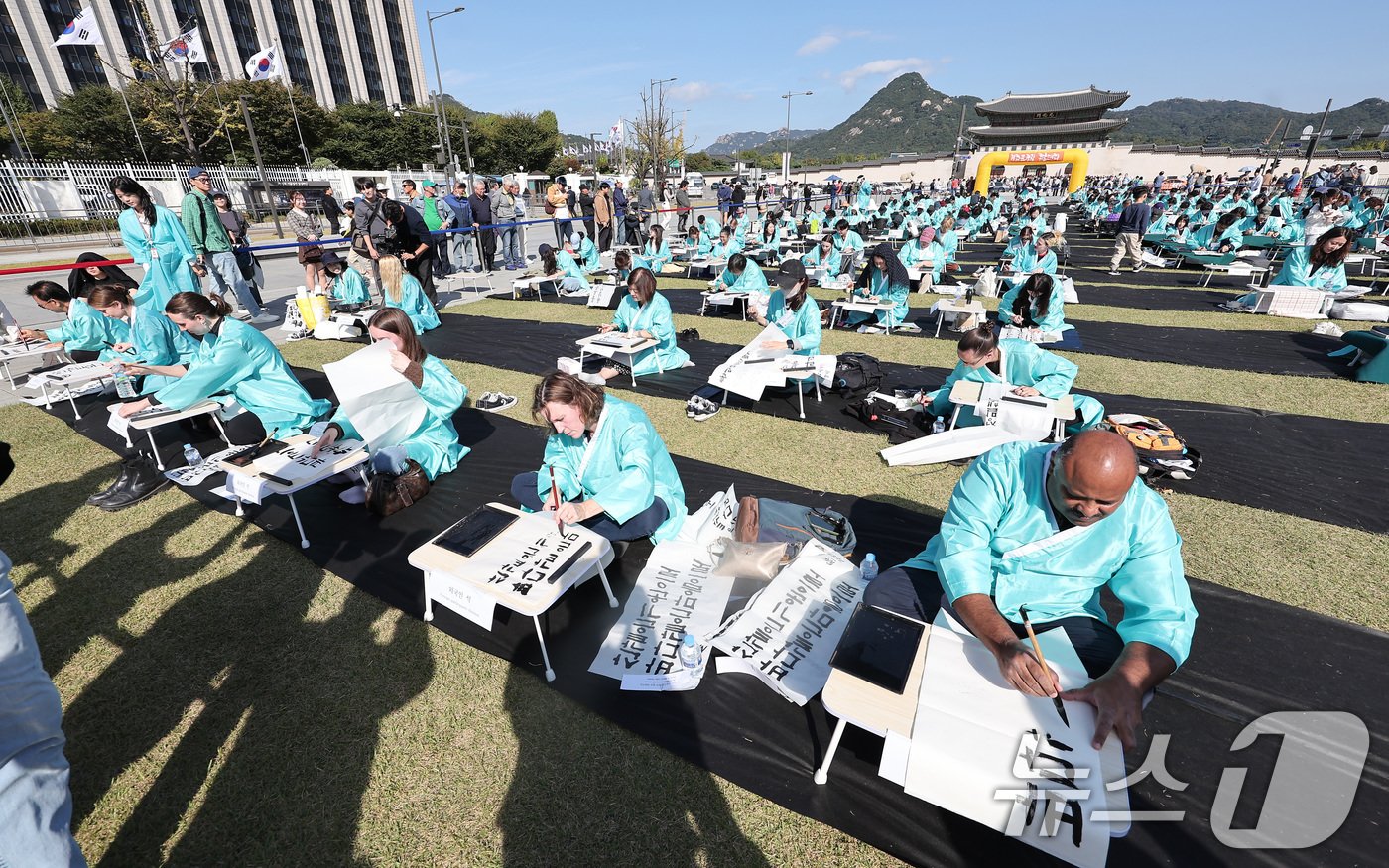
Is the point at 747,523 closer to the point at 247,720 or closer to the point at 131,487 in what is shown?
the point at 247,720

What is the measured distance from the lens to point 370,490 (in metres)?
4.59

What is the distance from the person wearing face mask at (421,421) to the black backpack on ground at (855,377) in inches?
172

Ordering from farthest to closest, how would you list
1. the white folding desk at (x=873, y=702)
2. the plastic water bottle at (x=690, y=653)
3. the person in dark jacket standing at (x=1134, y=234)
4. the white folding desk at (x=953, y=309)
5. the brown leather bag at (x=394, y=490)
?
1. the person in dark jacket standing at (x=1134, y=234)
2. the white folding desk at (x=953, y=309)
3. the brown leather bag at (x=394, y=490)
4. the plastic water bottle at (x=690, y=653)
5. the white folding desk at (x=873, y=702)

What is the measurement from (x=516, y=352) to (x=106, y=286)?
4737 mm

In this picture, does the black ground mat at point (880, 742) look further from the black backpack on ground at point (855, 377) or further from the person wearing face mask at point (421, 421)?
the black backpack on ground at point (855, 377)

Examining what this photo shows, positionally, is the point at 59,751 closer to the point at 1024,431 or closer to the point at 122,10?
the point at 1024,431

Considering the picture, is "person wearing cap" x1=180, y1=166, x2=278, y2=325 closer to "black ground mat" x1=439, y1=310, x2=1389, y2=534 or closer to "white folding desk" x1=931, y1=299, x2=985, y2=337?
"black ground mat" x1=439, y1=310, x2=1389, y2=534

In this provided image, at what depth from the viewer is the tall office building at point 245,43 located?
38.7 metres

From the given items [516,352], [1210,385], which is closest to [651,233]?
[516,352]

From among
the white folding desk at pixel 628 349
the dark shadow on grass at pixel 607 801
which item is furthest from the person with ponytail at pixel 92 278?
the dark shadow on grass at pixel 607 801

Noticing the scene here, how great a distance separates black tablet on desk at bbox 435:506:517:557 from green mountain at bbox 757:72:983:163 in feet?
486

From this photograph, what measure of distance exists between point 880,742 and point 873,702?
0.81 metres

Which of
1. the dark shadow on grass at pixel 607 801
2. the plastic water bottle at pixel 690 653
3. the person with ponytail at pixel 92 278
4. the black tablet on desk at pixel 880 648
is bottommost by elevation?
the dark shadow on grass at pixel 607 801

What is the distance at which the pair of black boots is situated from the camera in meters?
4.75
